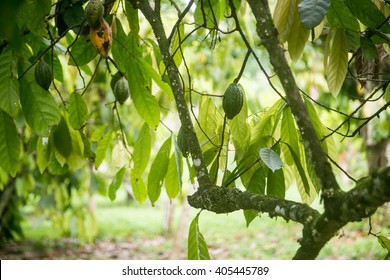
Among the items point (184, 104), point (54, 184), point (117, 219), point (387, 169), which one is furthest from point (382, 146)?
point (117, 219)

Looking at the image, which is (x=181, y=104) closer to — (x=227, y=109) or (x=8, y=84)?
(x=227, y=109)

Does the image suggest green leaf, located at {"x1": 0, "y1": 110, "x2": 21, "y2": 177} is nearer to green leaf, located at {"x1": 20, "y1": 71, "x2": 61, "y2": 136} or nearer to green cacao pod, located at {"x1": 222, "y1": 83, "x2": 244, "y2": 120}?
green leaf, located at {"x1": 20, "y1": 71, "x2": 61, "y2": 136}

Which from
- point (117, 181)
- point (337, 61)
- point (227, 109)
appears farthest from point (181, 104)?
point (117, 181)

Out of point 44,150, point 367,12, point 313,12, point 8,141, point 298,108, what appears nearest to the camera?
point 298,108

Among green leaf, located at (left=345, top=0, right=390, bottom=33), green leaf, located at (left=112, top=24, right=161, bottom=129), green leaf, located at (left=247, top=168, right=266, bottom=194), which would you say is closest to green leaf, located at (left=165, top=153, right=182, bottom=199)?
green leaf, located at (left=112, top=24, right=161, bottom=129)

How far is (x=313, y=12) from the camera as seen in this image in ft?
2.14

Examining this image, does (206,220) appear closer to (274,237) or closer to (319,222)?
(274,237)

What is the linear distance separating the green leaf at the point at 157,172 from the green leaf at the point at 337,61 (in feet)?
1.12

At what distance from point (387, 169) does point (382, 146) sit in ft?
12.7

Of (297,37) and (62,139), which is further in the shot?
(62,139)

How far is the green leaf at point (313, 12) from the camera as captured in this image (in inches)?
25.4

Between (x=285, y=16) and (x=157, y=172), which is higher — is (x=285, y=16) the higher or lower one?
the higher one

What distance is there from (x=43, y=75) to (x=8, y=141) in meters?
0.13

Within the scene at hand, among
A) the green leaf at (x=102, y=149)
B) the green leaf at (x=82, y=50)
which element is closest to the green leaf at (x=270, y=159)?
the green leaf at (x=82, y=50)
